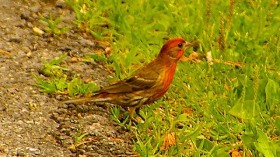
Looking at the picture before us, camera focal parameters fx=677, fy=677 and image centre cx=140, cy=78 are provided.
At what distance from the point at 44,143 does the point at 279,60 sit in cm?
248

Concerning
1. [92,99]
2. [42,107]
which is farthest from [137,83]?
[42,107]

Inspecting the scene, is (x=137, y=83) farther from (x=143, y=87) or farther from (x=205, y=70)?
(x=205, y=70)

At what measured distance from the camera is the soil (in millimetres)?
5051

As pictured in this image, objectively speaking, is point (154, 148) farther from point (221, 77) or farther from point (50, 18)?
point (50, 18)

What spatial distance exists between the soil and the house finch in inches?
6.6

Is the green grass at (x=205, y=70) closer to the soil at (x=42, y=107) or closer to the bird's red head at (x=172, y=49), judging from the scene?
the soil at (x=42, y=107)

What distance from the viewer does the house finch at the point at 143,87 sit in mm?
5500

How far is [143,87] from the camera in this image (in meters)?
5.54

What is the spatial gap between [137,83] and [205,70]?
0.91m

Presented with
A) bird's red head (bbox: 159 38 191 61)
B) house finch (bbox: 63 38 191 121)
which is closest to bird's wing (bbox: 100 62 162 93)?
house finch (bbox: 63 38 191 121)

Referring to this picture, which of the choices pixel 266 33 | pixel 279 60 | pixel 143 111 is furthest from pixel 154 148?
pixel 266 33

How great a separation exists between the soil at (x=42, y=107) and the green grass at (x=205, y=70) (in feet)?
0.61

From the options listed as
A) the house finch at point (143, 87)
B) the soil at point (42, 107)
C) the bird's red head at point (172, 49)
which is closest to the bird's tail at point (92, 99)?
the house finch at point (143, 87)

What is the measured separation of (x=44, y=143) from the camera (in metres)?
5.04
